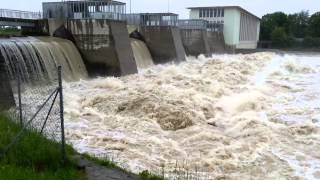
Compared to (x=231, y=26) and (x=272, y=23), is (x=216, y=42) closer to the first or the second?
(x=231, y=26)

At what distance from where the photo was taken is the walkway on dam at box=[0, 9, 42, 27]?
20156mm

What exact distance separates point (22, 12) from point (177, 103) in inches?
524

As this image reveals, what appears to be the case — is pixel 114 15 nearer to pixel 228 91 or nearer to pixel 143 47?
pixel 143 47

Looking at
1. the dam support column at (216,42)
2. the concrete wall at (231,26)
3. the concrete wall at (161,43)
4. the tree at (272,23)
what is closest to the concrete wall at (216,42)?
the dam support column at (216,42)

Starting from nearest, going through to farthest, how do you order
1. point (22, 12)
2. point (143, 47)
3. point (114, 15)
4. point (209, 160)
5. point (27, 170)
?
point (27, 170), point (209, 160), point (22, 12), point (114, 15), point (143, 47)

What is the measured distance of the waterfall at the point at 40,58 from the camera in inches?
620

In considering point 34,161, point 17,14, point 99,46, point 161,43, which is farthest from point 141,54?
point 34,161

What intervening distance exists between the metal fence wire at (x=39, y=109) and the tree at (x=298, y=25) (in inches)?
2430

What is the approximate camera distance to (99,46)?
21.0m

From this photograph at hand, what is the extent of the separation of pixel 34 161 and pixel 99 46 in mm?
15226

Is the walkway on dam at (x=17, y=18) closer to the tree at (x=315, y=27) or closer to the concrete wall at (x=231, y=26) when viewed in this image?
the concrete wall at (x=231, y=26)

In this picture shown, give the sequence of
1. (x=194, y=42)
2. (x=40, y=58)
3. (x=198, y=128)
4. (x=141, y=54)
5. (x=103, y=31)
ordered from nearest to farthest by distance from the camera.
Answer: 1. (x=198, y=128)
2. (x=40, y=58)
3. (x=103, y=31)
4. (x=141, y=54)
5. (x=194, y=42)

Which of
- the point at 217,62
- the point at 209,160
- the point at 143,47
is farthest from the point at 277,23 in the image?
the point at 209,160

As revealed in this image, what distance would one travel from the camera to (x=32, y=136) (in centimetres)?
705
